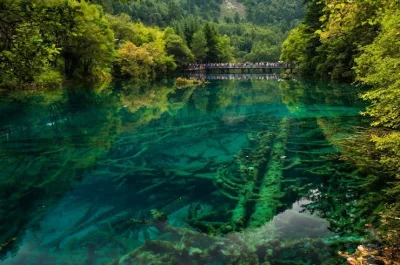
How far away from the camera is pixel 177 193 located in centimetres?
854

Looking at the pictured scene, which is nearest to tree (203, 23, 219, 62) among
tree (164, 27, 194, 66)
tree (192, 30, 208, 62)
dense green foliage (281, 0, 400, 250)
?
tree (192, 30, 208, 62)

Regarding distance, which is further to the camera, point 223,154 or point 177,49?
point 177,49

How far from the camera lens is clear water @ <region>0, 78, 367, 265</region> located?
19.6ft

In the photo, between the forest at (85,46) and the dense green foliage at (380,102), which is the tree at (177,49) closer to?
the forest at (85,46)

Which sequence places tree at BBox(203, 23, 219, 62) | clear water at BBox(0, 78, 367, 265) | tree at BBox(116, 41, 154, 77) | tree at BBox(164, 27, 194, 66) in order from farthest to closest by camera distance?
1. tree at BBox(203, 23, 219, 62)
2. tree at BBox(164, 27, 194, 66)
3. tree at BBox(116, 41, 154, 77)
4. clear water at BBox(0, 78, 367, 265)

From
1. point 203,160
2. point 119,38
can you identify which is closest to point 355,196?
point 203,160

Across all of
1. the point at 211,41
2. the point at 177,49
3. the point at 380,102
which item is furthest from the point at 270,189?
the point at 211,41

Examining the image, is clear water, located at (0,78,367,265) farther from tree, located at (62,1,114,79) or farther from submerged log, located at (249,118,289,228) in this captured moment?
tree, located at (62,1,114,79)

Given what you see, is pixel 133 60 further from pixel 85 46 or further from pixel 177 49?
pixel 177 49

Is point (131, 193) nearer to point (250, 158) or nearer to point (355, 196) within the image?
point (250, 158)

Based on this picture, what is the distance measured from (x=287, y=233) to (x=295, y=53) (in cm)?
5298

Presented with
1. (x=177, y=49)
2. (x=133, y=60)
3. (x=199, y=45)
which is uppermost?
(x=199, y=45)

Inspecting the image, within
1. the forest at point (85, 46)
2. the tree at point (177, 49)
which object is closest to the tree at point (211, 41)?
the forest at point (85, 46)

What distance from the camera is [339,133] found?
13.7 m
